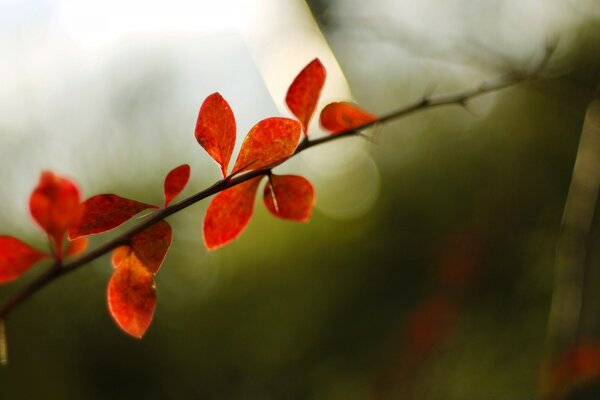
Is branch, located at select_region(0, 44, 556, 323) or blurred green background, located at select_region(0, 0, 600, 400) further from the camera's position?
blurred green background, located at select_region(0, 0, 600, 400)

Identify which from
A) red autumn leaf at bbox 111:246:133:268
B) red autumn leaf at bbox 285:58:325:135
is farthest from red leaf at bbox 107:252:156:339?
red autumn leaf at bbox 285:58:325:135

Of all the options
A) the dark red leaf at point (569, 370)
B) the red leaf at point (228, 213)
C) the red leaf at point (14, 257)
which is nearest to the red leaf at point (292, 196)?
the red leaf at point (228, 213)

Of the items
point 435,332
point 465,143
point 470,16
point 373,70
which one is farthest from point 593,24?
point 435,332

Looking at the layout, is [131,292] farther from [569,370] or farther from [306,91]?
[569,370]

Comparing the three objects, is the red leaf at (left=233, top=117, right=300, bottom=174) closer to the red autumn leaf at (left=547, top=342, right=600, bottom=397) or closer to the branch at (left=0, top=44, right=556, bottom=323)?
the branch at (left=0, top=44, right=556, bottom=323)

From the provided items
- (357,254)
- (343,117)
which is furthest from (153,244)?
(357,254)

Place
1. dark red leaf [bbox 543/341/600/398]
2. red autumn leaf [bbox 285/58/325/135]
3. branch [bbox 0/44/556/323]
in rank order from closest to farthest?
1. branch [bbox 0/44/556/323]
2. red autumn leaf [bbox 285/58/325/135]
3. dark red leaf [bbox 543/341/600/398]
